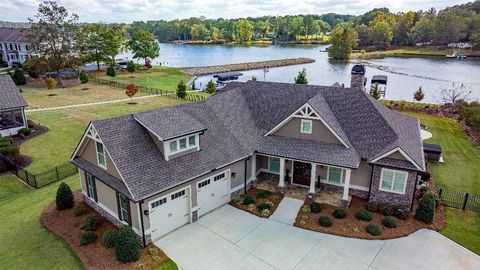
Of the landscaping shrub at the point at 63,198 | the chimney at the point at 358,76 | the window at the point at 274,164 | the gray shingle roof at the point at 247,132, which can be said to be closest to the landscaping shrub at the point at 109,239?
the gray shingle roof at the point at 247,132

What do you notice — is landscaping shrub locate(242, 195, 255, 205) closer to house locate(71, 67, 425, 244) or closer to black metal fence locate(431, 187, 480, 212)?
house locate(71, 67, 425, 244)

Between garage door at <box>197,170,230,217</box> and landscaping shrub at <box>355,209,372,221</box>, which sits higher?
garage door at <box>197,170,230,217</box>

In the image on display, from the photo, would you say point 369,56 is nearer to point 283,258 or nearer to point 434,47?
point 434,47

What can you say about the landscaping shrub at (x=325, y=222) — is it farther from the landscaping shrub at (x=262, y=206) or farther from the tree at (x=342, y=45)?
the tree at (x=342, y=45)

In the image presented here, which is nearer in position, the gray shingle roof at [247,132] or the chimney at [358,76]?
the gray shingle roof at [247,132]

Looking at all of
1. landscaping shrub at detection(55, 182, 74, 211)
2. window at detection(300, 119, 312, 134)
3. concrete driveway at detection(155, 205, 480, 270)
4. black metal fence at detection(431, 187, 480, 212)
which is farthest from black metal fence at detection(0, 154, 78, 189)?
black metal fence at detection(431, 187, 480, 212)

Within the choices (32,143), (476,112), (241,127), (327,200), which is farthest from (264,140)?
(476,112)
